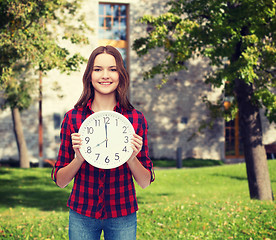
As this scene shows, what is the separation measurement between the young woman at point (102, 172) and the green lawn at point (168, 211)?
3.57 meters

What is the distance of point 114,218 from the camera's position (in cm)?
255

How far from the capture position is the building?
19438mm

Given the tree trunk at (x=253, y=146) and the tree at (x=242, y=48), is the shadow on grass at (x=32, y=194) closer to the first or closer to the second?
the tree at (x=242, y=48)

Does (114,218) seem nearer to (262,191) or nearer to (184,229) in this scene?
(184,229)

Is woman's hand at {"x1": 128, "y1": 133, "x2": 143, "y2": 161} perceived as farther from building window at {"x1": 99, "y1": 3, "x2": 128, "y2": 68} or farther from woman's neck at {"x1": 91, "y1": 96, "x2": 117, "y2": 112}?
building window at {"x1": 99, "y1": 3, "x2": 128, "y2": 68}

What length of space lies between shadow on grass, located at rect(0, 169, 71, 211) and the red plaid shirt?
807cm

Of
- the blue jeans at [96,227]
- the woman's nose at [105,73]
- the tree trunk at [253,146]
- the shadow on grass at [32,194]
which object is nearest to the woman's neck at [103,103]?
the woman's nose at [105,73]

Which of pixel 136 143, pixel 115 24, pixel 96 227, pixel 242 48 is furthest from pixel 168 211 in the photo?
pixel 115 24

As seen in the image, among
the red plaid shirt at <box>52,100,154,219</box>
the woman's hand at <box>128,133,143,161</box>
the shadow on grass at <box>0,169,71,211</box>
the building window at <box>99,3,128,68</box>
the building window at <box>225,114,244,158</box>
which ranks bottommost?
the shadow on grass at <box>0,169,71,211</box>

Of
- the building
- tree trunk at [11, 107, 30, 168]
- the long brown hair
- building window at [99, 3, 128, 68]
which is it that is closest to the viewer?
the long brown hair

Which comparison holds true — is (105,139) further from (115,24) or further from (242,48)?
(115,24)

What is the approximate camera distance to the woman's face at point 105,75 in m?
2.61

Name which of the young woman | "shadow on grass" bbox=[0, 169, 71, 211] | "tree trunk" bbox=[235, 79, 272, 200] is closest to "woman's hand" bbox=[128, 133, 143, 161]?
the young woman

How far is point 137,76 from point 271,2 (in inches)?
538
